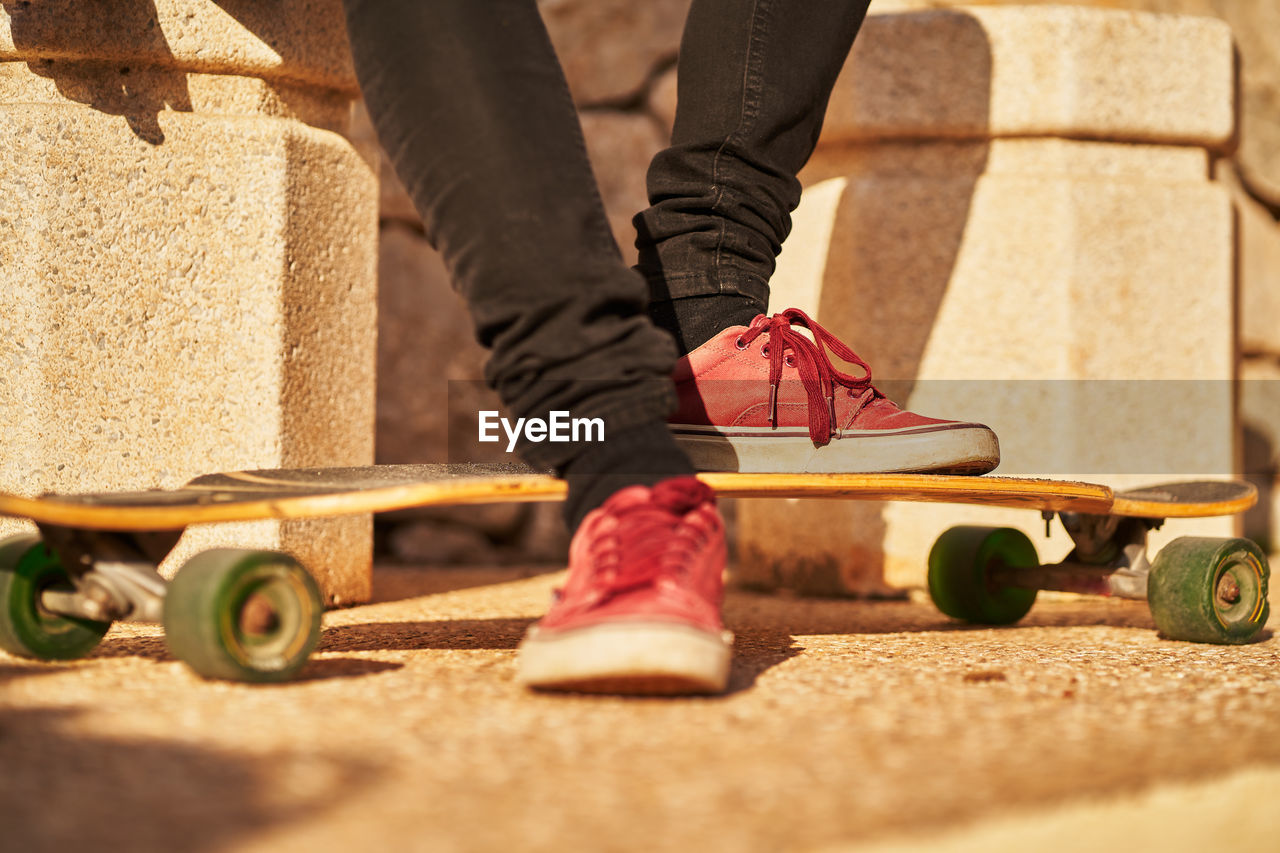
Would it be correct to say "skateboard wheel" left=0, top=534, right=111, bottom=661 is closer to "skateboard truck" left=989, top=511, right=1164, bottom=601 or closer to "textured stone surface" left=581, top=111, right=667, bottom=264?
"skateboard truck" left=989, top=511, right=1164, bottom=601

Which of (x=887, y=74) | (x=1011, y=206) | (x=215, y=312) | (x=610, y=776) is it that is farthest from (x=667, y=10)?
(x=610, y=776)

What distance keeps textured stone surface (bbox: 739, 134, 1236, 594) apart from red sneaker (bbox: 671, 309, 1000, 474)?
785 millimetres

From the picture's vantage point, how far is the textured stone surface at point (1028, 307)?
2.21m

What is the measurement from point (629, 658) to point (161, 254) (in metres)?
1.16

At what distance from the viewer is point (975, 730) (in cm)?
99

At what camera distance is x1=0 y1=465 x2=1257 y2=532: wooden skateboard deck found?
1134 millimetres

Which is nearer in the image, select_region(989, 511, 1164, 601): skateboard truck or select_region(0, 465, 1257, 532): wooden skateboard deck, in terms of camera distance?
select_region(0, 465, 1257, 532): wooden skateboard deck

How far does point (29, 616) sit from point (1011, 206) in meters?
1.80

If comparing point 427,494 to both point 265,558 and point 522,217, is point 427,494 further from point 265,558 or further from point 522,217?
point 522,217

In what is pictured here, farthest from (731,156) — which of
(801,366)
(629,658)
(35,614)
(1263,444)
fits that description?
(1263,444)

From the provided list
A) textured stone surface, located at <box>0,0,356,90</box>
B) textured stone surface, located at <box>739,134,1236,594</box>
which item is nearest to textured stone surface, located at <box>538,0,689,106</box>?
textured stone surface, located at <box>739,134,1236,594</box>

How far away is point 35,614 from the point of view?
3.99 ft

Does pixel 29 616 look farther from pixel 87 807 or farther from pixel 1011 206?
pixel 1011 206

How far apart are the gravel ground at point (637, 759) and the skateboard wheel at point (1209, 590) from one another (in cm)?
19
